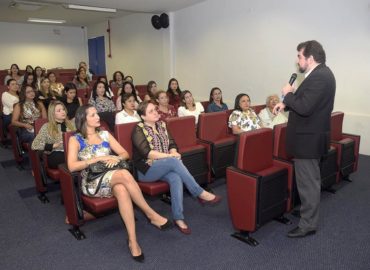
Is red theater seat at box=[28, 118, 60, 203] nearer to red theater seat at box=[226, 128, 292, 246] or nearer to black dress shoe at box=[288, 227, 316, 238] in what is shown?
red theater seat at box=[226, 128, 292, 246]

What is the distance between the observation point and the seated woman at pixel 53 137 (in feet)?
10.0

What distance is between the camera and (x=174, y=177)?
2676 millimetres

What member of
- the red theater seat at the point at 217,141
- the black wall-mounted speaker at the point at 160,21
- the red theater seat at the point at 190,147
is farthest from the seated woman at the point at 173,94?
the black wall-mounted speaker at the point at 160,21

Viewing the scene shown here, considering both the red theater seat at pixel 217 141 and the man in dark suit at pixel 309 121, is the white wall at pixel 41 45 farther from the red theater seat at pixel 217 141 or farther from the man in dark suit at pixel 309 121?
the man in dark suit at pixel 309 121

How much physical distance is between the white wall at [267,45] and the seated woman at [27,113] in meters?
3.56

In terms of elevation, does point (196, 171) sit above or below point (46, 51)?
below

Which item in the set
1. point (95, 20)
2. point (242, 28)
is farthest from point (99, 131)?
point (95, 20)

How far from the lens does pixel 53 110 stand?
10.3 ft

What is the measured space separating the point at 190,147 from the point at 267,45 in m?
3.14

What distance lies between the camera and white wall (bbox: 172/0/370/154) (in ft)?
14.7

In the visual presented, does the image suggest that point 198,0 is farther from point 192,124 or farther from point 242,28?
point 192,124

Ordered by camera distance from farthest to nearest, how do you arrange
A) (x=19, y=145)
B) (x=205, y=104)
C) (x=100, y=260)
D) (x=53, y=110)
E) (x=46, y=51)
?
1. (x=46, y=51)
2. (x=205, y=104)
3. (x=19, y=145)
4. (x=53, y=110)
5. (x=100, y=260)

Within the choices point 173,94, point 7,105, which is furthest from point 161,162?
point 7,105

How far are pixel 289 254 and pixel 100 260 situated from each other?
1344 millimetres
